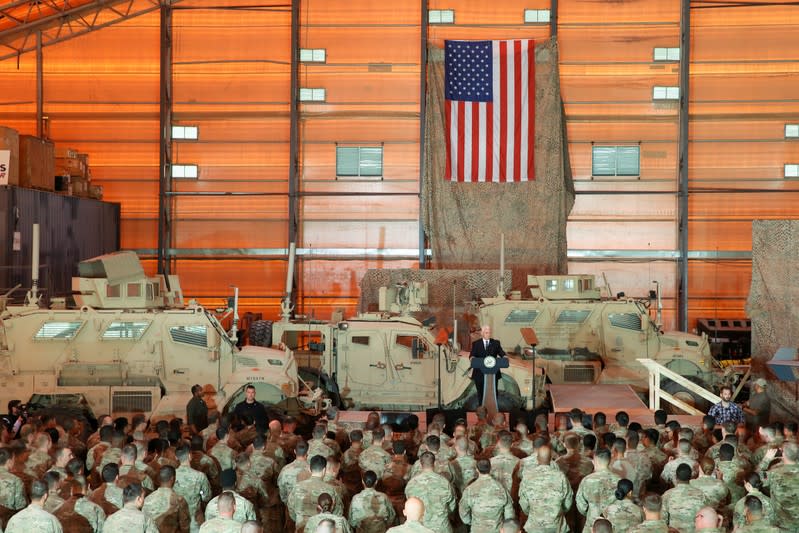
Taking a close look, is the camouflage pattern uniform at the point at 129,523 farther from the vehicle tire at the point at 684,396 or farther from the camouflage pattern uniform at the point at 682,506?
the vehicle tire at the point at 684,396

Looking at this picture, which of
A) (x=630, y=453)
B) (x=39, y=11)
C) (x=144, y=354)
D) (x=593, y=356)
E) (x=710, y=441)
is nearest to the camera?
(x=630, y=453)

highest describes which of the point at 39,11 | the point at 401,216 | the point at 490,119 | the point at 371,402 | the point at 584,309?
the point at 39,11

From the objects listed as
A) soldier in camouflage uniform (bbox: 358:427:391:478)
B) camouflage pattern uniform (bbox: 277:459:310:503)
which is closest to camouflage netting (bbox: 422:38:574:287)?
soldier in camouflage uniform (bbox: 358:427:391:478)

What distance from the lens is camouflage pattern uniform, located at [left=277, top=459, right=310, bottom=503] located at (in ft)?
34.1

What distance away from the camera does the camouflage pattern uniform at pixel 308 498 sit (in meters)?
9.53

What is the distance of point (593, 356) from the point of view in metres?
20.4

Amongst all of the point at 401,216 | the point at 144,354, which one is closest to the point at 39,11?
the point at 401,216

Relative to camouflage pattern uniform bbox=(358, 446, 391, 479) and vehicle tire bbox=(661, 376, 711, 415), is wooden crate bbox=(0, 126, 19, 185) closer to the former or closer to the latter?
vehicle tire bbox=(661, 376, 711, 415)

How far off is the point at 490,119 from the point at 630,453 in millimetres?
16375

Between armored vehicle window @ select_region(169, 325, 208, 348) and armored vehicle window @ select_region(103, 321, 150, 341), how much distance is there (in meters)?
0.48

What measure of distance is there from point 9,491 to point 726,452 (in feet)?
23.0

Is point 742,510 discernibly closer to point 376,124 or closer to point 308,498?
point 308,498

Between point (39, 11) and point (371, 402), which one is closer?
point (371, 402)

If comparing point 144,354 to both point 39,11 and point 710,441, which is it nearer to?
point 710,441
